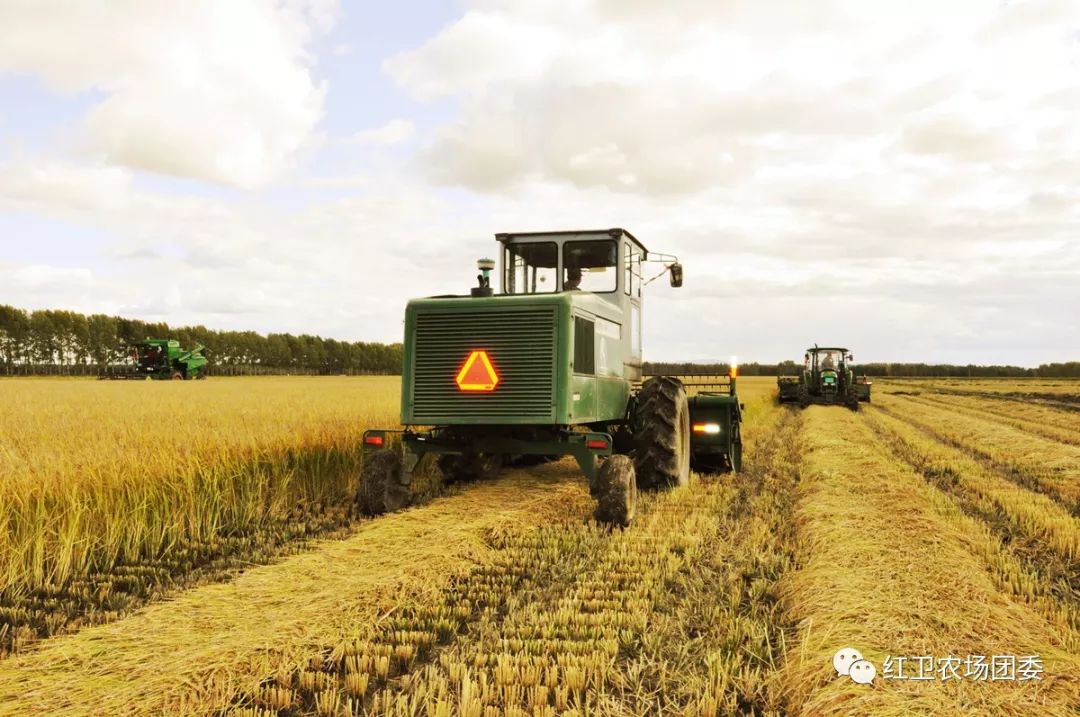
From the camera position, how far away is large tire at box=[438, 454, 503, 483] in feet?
27.3

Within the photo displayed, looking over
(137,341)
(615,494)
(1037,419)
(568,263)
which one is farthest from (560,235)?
(137,341)

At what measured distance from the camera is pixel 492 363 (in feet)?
23.3

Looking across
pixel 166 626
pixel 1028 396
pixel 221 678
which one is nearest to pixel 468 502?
A: pixel 166 626

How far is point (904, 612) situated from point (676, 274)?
571 cm

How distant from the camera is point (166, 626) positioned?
4094 millimetres

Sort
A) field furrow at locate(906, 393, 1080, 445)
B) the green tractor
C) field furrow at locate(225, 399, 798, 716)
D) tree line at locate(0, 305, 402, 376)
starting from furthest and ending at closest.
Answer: tree line at locate(0, 305, 402, 376) → field furrow at locate(906, 393, 1080, 445) → the green tractor → field furrow at locate(225, 399, 798, 716)

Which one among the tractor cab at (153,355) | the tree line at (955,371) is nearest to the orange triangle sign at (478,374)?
the tractor cab at (153,355)

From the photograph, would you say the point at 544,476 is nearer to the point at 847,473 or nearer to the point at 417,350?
the point at 417,350

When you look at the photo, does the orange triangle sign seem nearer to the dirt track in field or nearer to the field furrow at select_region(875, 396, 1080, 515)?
the dirt track in field

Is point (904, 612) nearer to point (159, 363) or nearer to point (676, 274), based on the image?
point (676, 274)

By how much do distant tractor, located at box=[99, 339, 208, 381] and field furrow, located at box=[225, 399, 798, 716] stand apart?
1784 inches

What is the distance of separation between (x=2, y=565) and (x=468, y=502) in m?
3.83

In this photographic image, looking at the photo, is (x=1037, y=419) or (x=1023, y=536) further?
(x=1037, y=419)

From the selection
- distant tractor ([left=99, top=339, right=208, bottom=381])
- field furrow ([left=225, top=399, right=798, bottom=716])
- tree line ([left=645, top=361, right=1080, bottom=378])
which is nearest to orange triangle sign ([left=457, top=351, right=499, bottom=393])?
field furrow ([left=225, top=399, right=798, bottom=716])
